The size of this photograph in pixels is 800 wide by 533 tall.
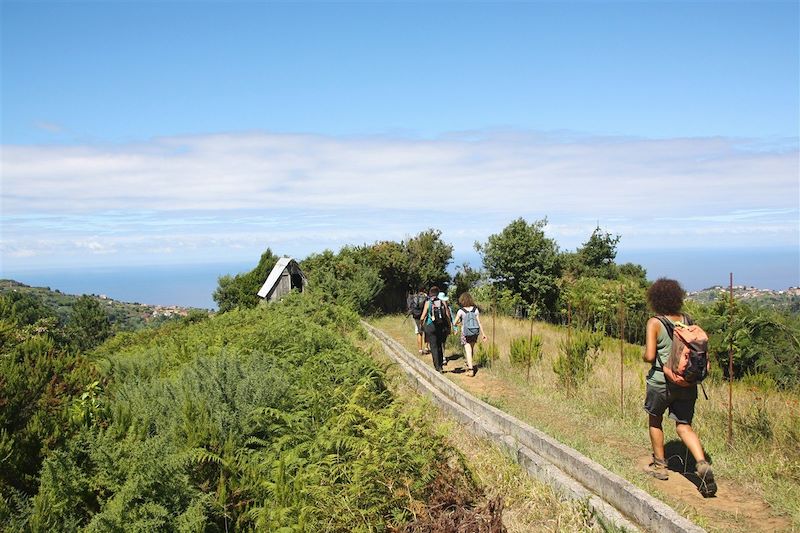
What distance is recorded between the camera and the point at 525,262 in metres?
40.4

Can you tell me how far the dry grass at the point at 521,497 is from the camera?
16.5 feet

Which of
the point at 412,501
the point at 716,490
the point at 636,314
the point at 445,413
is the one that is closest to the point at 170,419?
the point at 412,501

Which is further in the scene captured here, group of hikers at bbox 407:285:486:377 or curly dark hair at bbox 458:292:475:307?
curly dark hair at bbox 458:292:475:307

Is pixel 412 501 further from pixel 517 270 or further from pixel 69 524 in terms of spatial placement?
pixel 517 270

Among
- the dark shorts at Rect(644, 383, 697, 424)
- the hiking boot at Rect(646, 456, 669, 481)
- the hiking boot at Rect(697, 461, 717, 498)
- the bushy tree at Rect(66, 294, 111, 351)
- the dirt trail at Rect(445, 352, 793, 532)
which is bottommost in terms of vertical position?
the bushy tree at Rect(66, 294, 111, 351)

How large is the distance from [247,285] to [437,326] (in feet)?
145

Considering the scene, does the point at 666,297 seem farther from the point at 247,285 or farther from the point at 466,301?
the point at 247,285

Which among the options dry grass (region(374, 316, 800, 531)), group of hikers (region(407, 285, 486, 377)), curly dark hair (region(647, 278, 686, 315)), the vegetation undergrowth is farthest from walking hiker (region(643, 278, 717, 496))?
group of hikers (region(407, 285, 486, 377))

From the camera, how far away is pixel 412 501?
4234 mm

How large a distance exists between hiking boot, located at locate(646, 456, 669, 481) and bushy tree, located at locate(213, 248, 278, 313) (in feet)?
156

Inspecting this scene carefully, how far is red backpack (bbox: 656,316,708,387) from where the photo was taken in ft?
18.7

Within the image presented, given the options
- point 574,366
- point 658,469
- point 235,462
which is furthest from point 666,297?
point 235,462

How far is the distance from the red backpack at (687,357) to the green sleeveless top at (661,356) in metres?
0.14

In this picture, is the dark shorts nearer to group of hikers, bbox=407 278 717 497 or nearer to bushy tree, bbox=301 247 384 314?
group of hikers, bbox=407 278 717 497
